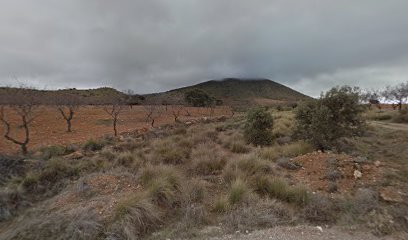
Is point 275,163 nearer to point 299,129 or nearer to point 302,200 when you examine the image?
point 302,200

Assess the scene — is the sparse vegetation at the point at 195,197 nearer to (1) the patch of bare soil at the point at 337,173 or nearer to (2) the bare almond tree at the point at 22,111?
(1) the patch of bare soil at the point at 337,173

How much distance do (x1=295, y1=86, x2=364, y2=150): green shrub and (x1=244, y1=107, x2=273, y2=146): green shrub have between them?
8.69 feet

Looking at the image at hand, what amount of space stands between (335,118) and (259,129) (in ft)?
12.3

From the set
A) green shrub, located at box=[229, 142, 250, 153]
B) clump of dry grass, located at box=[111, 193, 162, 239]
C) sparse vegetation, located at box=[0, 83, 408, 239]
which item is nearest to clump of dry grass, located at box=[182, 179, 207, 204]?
sparse vegetation, located at box=[0, 83, 408, 239]

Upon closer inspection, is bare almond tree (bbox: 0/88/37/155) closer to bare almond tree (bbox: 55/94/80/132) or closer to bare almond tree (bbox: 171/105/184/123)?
bare almond tree (bbox: 55/94/80/132)

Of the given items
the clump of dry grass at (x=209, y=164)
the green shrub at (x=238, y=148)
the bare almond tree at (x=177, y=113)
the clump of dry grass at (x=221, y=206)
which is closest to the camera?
the clump of dry grass at (x=221, y=206)

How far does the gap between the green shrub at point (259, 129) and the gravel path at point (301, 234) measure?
8514mm

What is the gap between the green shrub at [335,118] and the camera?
416 inches

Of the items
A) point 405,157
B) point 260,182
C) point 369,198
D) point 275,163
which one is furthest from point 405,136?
point 260,182

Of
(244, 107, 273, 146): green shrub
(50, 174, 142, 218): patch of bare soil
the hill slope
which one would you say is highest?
the hill slope

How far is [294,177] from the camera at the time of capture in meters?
7.32

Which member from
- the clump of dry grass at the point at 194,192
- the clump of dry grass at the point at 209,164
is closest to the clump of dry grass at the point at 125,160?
the clump of dry grass at the point at 209,164

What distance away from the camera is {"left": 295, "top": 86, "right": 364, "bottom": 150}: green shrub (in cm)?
1055

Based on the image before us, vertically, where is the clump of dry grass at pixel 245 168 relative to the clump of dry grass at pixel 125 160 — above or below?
above
